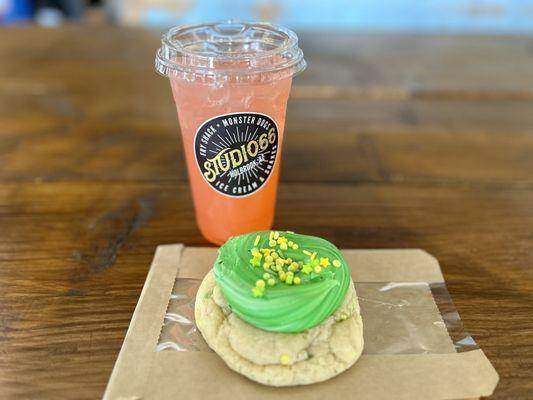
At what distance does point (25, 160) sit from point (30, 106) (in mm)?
307

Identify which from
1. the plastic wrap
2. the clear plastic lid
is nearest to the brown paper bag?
the plastic wrap

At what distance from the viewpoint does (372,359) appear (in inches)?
24.8

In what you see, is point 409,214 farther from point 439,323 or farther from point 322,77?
point 322,77

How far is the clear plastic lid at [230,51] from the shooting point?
0.71 meters

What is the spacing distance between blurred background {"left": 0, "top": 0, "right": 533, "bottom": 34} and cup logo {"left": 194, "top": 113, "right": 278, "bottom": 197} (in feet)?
7.70

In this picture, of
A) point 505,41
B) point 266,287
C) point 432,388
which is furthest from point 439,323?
point 505,41

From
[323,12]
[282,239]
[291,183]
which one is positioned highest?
[282,239]

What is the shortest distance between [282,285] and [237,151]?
0.24 meters

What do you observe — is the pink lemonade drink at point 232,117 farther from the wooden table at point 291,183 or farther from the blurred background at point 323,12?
the blurred background at point 323,12

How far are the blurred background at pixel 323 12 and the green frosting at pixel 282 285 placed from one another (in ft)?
8.17

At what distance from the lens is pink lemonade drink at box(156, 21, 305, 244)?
72 centimetres

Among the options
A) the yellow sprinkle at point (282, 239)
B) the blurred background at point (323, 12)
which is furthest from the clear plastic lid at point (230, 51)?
the blurred background at point (323, 12)

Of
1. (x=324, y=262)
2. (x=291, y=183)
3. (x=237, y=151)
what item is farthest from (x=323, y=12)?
(x=324, y=262)

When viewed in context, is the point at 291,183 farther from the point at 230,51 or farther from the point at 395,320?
A: the point at 395,320
